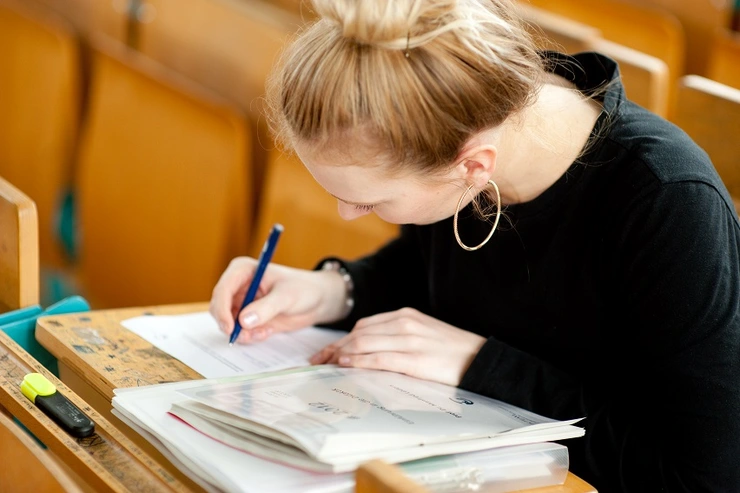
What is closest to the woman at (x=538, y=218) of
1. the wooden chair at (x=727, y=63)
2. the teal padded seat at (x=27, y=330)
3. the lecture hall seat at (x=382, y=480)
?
the teal padded seat at (x=27, y=330)

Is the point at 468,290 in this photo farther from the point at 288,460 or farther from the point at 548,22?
the point at 548,22

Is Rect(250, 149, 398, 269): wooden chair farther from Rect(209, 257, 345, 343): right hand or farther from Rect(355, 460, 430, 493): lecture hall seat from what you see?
Rect(355, 460, 430, 493): lecture hall seat

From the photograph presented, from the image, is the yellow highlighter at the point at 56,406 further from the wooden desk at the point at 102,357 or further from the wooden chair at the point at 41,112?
the wooden chair at the point at 41,112

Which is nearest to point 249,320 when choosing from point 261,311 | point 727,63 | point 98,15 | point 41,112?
point 261,311

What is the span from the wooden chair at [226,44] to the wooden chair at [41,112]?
247 mm

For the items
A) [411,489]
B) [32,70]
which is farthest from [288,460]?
[32,70]

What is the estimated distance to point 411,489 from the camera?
0.72 meters

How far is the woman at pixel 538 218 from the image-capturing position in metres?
0.95

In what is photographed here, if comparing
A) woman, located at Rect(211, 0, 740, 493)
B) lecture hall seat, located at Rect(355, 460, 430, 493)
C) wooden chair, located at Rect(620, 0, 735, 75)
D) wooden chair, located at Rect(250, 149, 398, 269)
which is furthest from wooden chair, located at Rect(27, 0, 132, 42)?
lecture hall seat, located at Rect(355, 460, 430, 493)

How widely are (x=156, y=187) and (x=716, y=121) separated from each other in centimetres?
129

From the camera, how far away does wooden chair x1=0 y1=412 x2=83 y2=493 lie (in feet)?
2.60

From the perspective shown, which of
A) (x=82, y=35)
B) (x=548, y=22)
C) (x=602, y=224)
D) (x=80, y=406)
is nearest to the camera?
(x=80, y=406)

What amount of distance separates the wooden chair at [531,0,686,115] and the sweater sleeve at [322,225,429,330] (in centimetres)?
129

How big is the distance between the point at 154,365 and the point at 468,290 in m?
0.43
